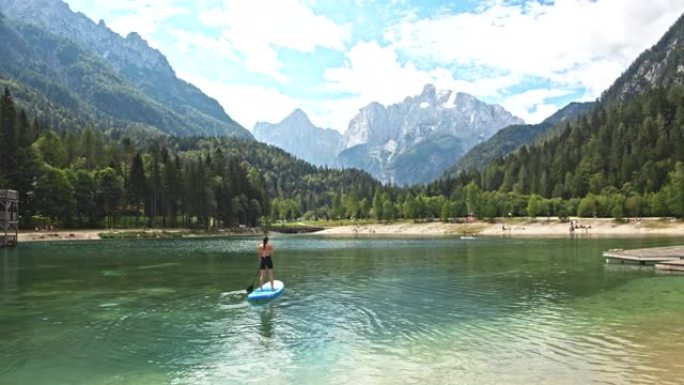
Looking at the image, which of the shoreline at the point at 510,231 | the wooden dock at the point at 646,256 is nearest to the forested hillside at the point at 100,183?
the shoreline at the point at 510,231

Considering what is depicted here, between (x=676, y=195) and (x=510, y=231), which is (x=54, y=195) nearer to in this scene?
(x=510, y=231)

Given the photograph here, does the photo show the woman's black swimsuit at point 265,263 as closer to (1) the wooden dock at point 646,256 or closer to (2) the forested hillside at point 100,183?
(1) the wooden dock at point 646,256

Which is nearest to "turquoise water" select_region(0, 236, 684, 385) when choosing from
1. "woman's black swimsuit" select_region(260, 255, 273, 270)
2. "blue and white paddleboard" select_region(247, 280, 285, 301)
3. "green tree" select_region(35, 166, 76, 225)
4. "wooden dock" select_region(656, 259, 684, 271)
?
"blue and white paddleboard" select_region(247, 280, 285, 301)

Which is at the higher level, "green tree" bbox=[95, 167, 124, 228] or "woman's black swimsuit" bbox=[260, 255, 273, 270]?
"green tree" bbox=[95, 167, 124, 228]

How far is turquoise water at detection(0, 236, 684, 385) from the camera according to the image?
58.8 feet

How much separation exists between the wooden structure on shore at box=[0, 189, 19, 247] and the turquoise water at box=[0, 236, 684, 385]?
2353 inches

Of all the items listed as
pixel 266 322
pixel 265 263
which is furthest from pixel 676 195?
pixel 266 322

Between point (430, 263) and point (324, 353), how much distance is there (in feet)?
144

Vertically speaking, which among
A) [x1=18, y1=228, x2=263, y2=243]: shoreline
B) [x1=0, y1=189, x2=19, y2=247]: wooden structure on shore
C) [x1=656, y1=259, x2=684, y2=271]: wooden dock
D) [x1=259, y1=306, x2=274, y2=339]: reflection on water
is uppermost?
[x1=0, y1=189, x2=19, y2=247]: wooden structure on shore

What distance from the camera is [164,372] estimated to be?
1812 centimetres

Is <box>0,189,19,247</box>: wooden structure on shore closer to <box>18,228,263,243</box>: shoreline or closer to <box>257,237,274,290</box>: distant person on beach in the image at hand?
<box>18,228,263,243</box>: shoreline

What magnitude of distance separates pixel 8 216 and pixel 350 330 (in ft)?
311

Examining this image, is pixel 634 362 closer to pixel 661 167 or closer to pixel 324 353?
pixel 324 353

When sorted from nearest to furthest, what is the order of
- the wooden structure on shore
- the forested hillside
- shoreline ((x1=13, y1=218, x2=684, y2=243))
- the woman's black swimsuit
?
the woman's black swimsuit < the wooden structure on shore < shoreline ((x1=13, y1=218, x2=684, y2=243)) < the forested hillside
